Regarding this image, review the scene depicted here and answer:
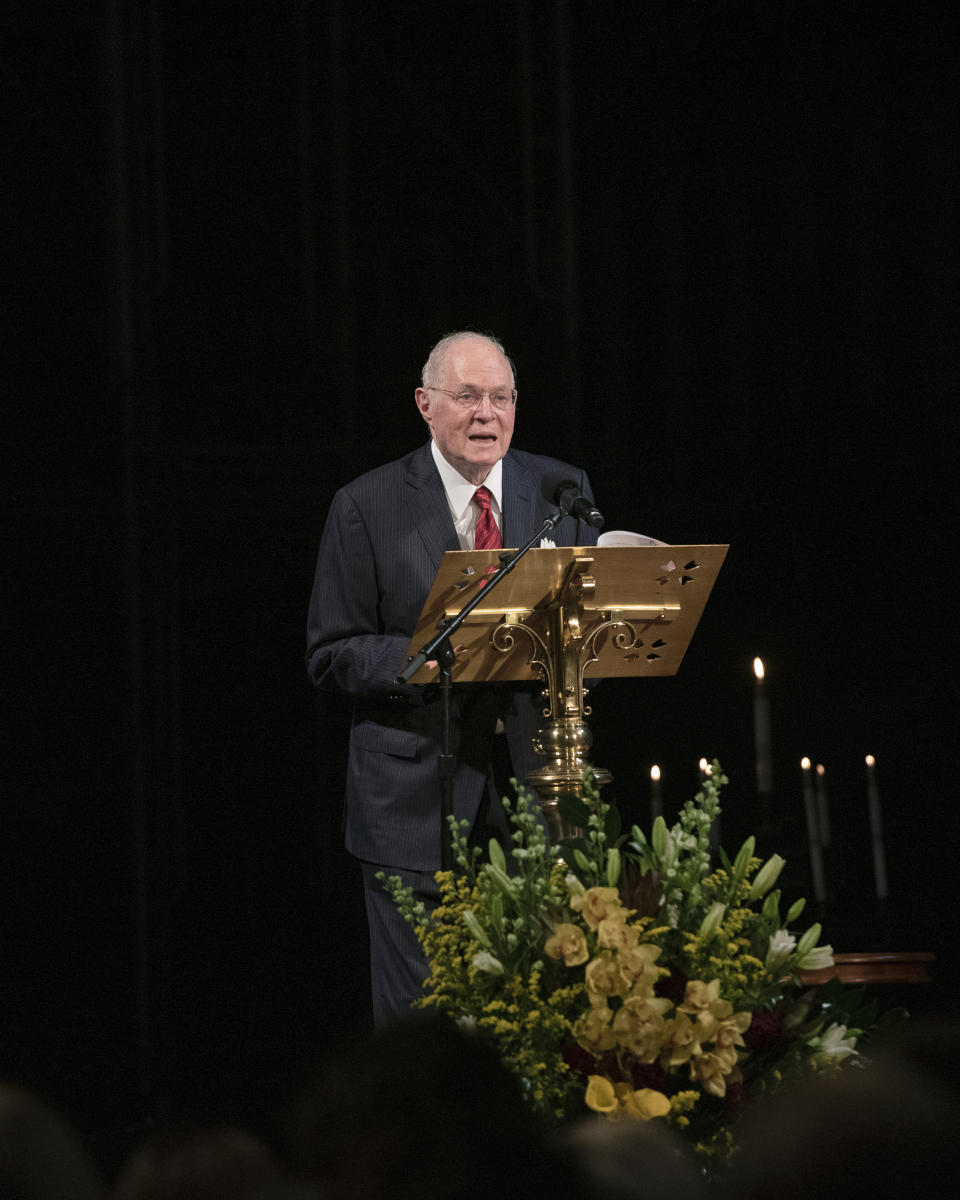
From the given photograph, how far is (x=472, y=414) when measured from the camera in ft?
10.1

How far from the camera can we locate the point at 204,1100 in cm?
375

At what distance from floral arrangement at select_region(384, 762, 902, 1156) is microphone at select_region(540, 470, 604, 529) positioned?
86 centimetres

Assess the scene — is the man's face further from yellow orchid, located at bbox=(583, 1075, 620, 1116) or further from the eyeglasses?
yellow orchid, located at bbox=(583, 1075, 620, 1116)

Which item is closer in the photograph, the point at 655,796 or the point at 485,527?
the point at 485,527

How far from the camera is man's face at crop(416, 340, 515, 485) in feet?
10.0

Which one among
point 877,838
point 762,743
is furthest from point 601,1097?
point 762,743

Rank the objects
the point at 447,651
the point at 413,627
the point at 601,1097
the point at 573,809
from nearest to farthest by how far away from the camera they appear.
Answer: the point at 601,1097 < the point at 573,809 < the point at 447,651 < the point at 413,627

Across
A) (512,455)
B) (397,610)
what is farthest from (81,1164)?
(512,455)

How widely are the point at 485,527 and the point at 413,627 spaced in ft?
0.84

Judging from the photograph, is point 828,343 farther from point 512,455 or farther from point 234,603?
point 234,603

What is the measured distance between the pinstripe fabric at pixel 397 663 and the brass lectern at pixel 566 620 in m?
0.25

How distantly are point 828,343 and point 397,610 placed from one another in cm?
195

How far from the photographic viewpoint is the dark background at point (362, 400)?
4.14 m

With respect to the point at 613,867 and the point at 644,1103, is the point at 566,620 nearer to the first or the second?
the point at 613,867
